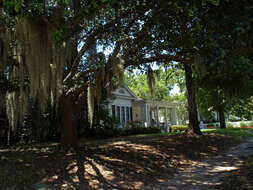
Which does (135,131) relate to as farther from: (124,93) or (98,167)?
(98,167)

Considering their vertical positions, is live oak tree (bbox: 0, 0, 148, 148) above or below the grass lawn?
above

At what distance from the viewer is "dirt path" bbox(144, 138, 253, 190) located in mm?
5373

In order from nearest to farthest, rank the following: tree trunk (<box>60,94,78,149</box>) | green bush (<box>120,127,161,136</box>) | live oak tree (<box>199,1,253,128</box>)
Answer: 1. live oak tree (<box>199,1,253,128</box>)
2. tree trunk (<box>60,94,78,149</box>)
3. green bush (<box>120,127,161,136</box>)

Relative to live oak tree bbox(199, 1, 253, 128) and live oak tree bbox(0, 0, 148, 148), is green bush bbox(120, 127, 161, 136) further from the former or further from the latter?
live oak tree bbox(199, 1, 253, 128)

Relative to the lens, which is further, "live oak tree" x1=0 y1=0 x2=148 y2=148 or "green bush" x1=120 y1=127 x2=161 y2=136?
"green bush" x1=120 y1=127 x2=161 y2=136

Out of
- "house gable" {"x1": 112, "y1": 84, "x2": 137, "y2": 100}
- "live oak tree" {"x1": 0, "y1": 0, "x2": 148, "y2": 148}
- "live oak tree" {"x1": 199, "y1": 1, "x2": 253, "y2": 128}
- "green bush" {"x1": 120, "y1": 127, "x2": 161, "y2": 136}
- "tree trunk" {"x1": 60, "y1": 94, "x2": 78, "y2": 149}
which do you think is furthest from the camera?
"house gable" {"x1": 112, "y1": 84, "x2": 137, "y2": 100}

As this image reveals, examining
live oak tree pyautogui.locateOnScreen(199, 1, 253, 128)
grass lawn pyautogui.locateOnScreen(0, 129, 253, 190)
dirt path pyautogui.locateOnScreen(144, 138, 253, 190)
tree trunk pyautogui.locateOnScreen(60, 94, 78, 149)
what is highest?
live oak tree pyautogui.locateOnScreen(199, 1, 253, 128)

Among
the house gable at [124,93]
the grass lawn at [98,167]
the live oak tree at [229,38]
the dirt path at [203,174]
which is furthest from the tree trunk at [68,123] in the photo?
the house gable at [124,93]

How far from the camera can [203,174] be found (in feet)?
20.8

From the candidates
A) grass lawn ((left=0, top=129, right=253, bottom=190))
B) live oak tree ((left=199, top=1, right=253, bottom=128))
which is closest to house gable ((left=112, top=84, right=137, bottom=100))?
grass lawn ((left=0, top=129, right=253, bottom=190))

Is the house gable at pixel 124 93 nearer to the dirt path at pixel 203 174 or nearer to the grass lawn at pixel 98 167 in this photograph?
the grass lawn at pixel 98 167

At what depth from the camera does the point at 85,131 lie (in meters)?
14.7

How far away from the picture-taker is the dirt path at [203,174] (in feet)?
17.6

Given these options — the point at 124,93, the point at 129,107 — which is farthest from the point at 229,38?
the point at 129,107
